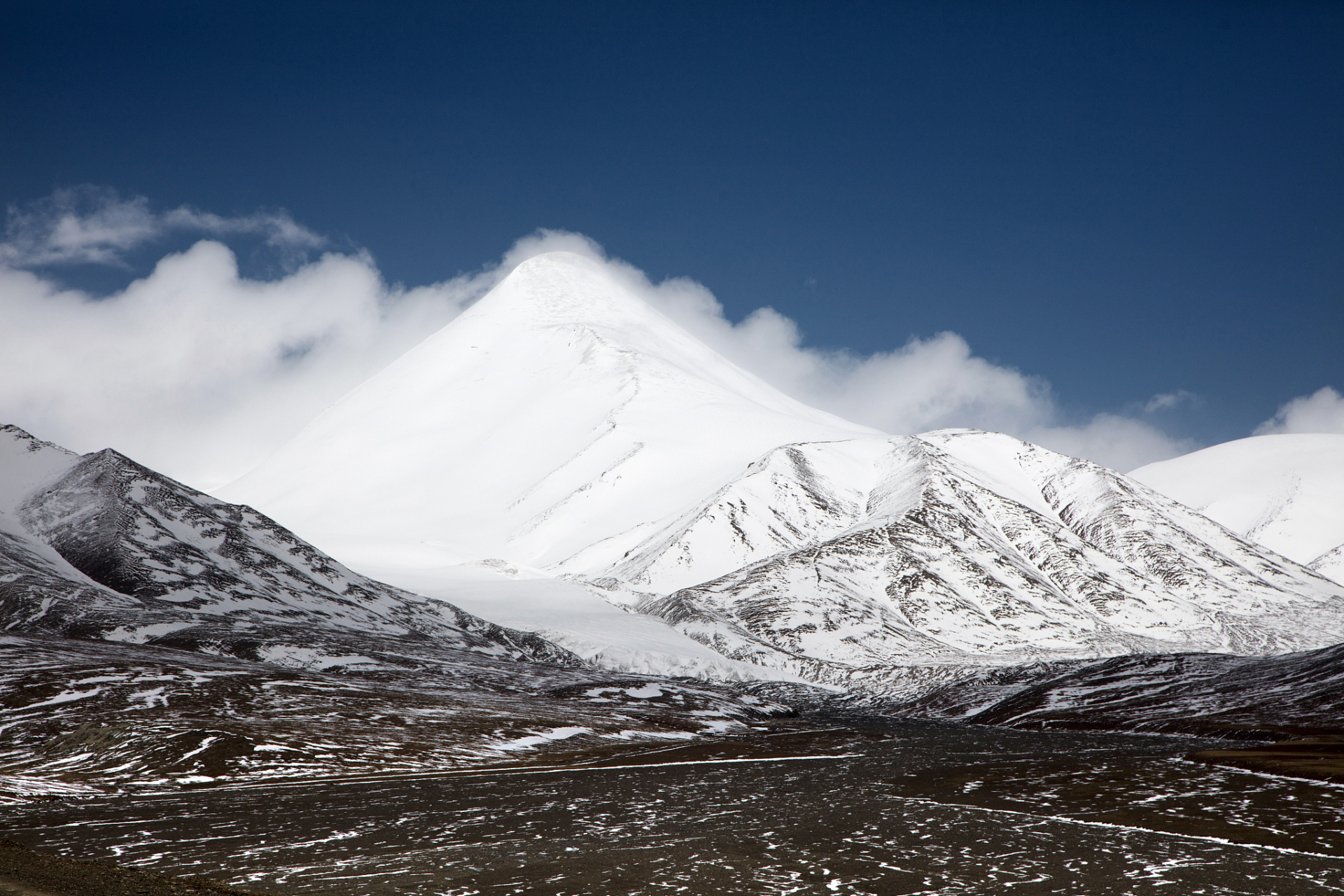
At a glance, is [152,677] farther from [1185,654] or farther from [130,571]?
[1185,654]

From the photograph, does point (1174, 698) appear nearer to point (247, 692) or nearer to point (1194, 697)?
point (1194, 697)

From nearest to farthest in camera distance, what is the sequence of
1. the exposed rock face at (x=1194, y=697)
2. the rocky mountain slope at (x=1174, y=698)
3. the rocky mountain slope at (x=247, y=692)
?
the rocky mountain slope at (x=247, y=692) < the exposed rock face at (x=1194, y=697) < the rocky mountain slope at (x=1174, y=698)

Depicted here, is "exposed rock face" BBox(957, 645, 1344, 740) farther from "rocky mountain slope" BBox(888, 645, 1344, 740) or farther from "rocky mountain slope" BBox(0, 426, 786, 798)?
"rocky mountain slope" BBox(0, 426, 786, 798)

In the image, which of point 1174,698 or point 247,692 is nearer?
point 247,692

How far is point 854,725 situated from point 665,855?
110m

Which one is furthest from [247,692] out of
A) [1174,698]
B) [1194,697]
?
[1194,697]

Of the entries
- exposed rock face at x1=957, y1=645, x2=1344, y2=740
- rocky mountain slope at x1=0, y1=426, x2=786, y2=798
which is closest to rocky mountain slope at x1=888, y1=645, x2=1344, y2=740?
exposed rock face at x1=957, y1=645, x2=1344, y2=740

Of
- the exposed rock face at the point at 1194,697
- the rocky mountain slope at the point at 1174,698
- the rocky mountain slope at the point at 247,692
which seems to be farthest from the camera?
the rocky mountain slope at the point at 1174,698

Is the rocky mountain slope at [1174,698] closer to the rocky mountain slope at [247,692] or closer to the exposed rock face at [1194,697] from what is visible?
the exposed rock face at [1194,697]

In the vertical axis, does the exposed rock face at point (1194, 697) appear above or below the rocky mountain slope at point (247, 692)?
below

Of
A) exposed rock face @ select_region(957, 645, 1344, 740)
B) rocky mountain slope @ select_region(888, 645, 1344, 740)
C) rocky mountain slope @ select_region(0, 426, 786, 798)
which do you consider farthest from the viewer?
rocky mountain slope @ select_region(888, 645, 1344, 740)

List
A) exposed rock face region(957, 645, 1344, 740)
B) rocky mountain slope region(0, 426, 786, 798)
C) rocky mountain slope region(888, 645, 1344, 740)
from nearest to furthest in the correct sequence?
rocky mountain slope region(0, 426, 786, 798), exposed rock face region(957, 645, 1344, 740), rocky mountain slope region(888, 645, 1344, 740)

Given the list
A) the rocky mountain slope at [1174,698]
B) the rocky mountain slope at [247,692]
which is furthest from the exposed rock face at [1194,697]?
the rocky mountain slope at [247,692]

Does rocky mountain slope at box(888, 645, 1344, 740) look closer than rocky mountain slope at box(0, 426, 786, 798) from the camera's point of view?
No
